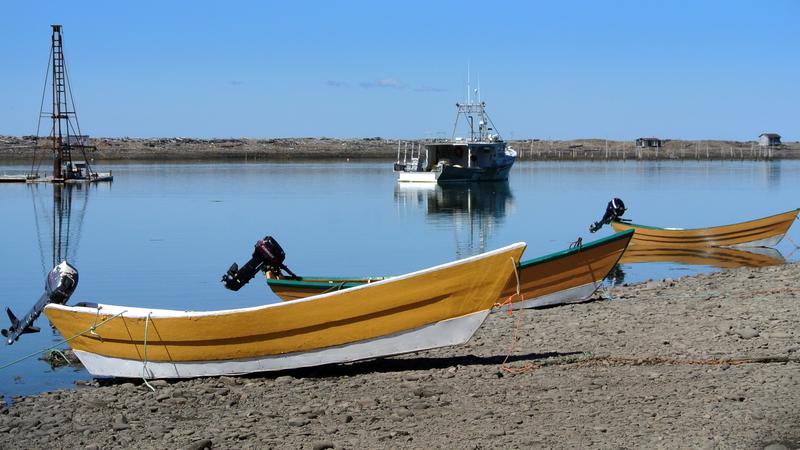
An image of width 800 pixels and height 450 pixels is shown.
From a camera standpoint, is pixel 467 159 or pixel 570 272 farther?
pixel 467 159

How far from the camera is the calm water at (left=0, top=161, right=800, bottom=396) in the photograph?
19516 mm

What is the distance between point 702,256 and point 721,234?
1.47 m

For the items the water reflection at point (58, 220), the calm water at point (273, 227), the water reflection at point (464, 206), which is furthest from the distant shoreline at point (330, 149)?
the water reflection at point (464, 206)

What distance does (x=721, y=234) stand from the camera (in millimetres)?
25547

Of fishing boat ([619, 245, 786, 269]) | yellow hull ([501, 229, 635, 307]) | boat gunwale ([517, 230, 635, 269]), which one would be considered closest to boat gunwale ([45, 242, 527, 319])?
boat gunwale ([517, 230, 635, 269])

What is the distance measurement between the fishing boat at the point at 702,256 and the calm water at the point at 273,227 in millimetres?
808

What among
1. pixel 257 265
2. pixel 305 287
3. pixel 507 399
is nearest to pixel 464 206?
pixel 305 287

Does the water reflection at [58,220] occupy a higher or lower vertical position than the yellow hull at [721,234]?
lower

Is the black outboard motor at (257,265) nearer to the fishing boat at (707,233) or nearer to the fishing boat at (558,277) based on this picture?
the fishing boat at (558,277)

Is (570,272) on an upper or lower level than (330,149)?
lower

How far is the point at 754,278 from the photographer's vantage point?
16906 mm

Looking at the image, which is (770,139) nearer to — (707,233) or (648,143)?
(648,143)

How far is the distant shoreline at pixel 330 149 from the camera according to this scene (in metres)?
138

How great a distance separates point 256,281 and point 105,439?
11.8 metres
